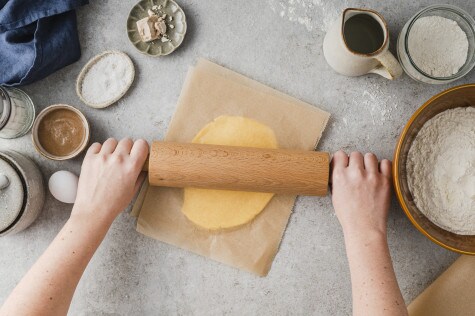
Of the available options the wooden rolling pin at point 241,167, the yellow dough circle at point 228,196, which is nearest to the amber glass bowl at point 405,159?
the wooden rolling pin at point 241,167

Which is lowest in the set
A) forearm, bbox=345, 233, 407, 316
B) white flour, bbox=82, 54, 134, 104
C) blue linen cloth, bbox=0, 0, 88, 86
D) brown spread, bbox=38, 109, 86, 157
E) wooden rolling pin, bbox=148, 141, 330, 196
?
forearm, bbox=345, 233, 407, 316

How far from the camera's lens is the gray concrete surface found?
0.99 meters

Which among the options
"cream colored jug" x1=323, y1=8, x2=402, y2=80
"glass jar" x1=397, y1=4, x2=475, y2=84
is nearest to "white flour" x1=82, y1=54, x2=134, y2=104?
"cream colored jug" x1=323, y1=8, x2=402, y2=80

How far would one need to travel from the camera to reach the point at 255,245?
986 mm

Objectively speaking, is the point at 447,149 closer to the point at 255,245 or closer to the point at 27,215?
the point at 255,245

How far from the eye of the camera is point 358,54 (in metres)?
0.85

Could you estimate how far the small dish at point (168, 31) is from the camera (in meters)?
0.99

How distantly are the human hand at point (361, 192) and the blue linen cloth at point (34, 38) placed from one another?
65 centimetres

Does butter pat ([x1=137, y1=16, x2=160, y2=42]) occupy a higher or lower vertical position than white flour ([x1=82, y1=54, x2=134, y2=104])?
higher

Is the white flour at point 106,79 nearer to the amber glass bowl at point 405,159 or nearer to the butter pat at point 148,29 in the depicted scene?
the butter pat at point 148,29

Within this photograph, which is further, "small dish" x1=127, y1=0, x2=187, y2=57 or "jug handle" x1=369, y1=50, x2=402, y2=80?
"small dish" x1=127, y1=0, x2=187, y2=57

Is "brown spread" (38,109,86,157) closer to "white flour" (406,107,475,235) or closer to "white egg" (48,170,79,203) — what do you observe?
"white egg" (48,170,79,203)

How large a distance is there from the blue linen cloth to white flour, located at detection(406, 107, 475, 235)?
79 cm

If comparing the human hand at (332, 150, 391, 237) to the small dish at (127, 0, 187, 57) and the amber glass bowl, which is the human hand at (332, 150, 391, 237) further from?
the small dish at (127, 0, 187, 57)
